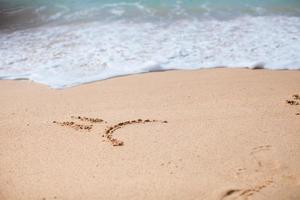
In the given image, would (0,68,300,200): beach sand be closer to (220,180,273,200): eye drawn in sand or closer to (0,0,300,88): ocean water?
(220,180,273,200): eye drawn in sand

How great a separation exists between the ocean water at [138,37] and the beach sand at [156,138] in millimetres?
371

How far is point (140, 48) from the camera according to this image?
18.8 ft

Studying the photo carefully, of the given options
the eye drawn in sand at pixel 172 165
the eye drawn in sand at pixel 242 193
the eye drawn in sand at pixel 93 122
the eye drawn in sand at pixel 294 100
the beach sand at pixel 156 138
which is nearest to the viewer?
the eye drawn in sand at pixel 242 193

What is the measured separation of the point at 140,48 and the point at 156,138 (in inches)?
101

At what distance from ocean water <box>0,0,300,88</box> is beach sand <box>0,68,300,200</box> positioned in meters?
0.37

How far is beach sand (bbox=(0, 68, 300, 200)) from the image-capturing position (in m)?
2.79

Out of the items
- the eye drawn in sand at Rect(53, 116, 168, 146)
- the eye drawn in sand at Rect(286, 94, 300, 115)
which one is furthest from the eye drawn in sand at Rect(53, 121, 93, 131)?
the eye drawn in sand at Rect(286, 94, 300, 115)

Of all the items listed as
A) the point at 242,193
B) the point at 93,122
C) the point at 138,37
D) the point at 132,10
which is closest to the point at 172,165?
the point at 242,193

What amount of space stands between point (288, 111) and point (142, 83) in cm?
169

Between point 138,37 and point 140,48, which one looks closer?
point 140,48

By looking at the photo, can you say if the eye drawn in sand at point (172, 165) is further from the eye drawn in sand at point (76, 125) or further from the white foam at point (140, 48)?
the white foam at point (140, 48)

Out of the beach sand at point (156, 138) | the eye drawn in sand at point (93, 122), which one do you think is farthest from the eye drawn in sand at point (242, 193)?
the eye drawn in sand at point (93, 122)

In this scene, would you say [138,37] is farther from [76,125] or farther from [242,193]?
[242,193]

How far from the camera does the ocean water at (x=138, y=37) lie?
5.15m
